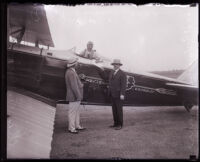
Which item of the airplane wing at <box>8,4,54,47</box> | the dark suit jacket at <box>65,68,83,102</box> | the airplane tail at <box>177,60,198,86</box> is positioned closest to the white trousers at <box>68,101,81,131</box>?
the dark suit jacket at <box>65,68,83,102</box>

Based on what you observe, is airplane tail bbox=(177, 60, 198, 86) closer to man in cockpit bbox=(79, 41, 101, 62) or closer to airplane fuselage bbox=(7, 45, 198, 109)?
airplane fuselage bbox=(7, 45, 198, 109)

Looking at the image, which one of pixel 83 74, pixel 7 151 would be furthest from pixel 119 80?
pixel 7 151

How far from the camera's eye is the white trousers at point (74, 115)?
4.39 m

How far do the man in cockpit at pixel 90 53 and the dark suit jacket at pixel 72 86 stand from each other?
1.07ft

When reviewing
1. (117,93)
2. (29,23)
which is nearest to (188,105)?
(117,93)

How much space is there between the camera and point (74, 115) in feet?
14.5

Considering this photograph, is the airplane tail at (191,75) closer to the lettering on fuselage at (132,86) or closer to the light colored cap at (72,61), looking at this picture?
the lettering on fuselage at (132,86)

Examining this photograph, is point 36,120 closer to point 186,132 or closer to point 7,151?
point 7,151

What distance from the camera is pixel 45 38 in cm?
455

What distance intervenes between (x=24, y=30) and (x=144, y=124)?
8.24 ft

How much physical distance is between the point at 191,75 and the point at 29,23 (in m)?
2.69

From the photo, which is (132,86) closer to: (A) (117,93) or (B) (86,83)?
(A) (117,93)

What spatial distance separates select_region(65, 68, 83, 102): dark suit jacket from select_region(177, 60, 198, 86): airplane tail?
166 cm

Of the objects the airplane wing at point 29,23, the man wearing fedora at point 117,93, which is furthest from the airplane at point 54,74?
the man wearing fedora at point 117,93
